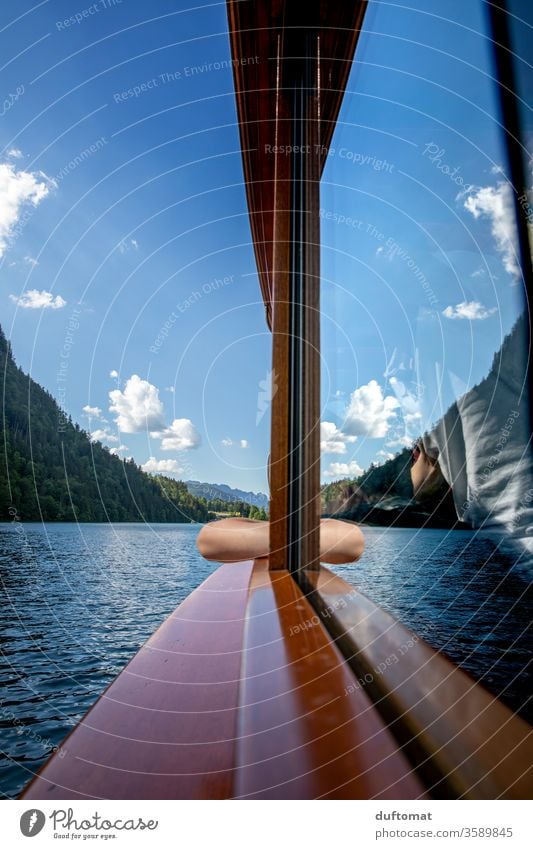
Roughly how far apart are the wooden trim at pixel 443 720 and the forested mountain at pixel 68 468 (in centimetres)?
60

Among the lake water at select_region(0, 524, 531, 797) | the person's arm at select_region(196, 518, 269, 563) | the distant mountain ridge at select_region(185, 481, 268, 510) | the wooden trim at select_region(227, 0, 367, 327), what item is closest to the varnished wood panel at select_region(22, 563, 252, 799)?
the lake water at select_region(0, 524, 531, 797)

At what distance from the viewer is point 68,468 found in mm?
1128

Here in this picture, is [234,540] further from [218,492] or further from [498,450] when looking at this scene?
[498,450]

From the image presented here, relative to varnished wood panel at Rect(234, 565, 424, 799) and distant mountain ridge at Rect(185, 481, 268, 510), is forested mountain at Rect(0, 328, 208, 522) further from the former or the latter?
varnished wood panel at Rect(234, 565, 424, 799)

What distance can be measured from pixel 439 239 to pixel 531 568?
0.23 meters

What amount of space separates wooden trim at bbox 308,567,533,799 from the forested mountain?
1.98ft

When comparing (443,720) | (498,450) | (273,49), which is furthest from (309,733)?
(273,49)

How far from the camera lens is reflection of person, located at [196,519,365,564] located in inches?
33.0

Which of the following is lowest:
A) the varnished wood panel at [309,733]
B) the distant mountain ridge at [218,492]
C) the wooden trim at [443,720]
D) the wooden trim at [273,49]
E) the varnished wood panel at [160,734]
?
the varnished wood panel at [160,734]

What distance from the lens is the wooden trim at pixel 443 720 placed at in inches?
6.8

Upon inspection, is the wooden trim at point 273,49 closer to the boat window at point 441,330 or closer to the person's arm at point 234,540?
the boat window at point 441,330

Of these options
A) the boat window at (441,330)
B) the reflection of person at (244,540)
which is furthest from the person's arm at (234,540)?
the boat window at (441,330)
